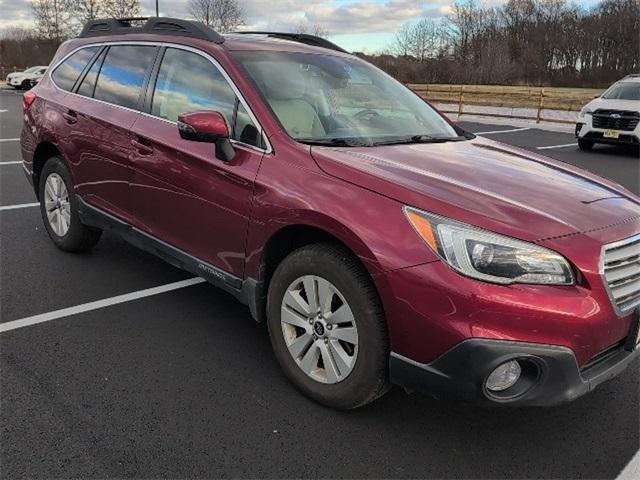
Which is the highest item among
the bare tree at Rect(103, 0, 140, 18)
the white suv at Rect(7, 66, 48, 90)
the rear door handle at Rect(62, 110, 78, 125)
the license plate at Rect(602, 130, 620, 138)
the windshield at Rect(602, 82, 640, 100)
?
the bare tree at Rect(103, 0, 140, 18)

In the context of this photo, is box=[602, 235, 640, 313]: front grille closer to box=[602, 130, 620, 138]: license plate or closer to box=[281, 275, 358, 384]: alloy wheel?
box=[281, 275, 358, 384]: alloy wheel

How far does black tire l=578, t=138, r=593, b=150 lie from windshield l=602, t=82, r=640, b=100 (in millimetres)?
1116

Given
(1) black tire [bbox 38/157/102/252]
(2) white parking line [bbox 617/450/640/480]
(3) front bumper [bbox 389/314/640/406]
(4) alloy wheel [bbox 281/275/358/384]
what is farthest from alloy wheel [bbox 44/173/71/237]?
(2) white parking line [bbox 617/450/640/480]

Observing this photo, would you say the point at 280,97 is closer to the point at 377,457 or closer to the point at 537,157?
the point at 537,157

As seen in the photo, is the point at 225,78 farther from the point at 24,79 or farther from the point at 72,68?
the point at 24,79

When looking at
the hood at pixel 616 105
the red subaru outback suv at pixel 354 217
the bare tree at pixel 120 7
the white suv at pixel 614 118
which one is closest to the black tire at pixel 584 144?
the white suv at pixel 614 118

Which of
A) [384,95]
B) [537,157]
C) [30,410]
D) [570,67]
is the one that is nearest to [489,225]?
[537,157]

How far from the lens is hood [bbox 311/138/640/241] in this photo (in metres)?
2.53

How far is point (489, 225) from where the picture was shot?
2.46 metres

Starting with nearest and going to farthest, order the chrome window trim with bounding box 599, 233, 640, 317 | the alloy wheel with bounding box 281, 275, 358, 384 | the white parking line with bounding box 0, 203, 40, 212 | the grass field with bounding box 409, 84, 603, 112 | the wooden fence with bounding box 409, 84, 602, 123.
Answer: the chrome window trim with bounding box 599, 233, 640, 317 < the alloy wheel with bounding box 281, 275, 358, 384 < the white parking line with bounding box 0, 203, 40, 212 < the wooden fence with bounding box 409, 84, 602, 123 < the grass field with bounding box 409, 84, 603, 112

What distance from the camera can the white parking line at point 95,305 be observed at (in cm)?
381

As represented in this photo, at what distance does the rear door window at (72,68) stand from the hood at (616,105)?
39.5 ft

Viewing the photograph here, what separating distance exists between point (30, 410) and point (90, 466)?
575 mm

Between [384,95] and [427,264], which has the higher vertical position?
[384,95]
